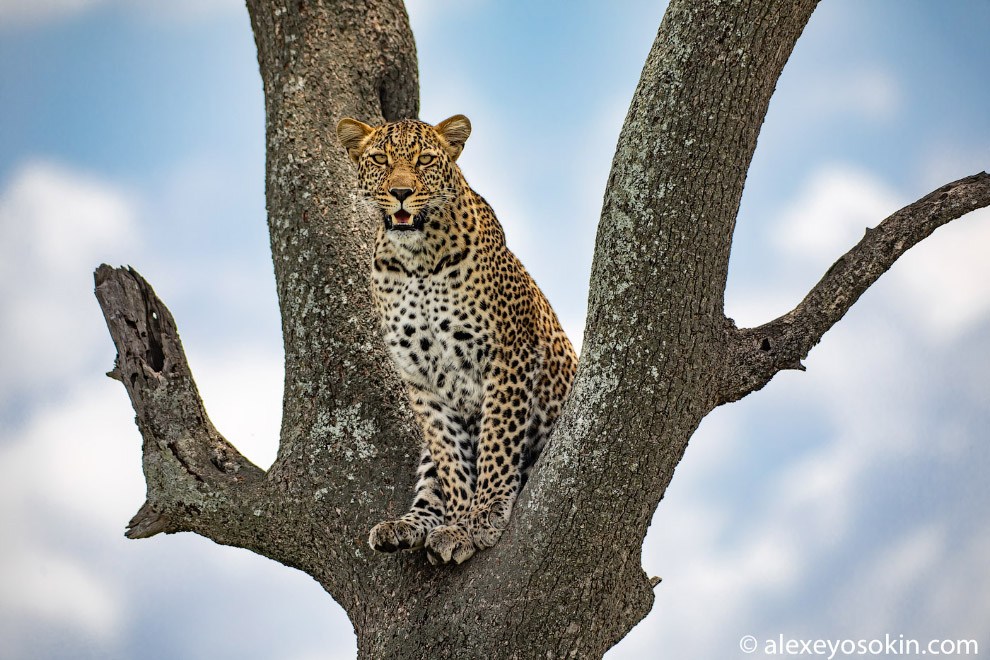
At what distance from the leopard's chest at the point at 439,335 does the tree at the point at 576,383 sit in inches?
13.3

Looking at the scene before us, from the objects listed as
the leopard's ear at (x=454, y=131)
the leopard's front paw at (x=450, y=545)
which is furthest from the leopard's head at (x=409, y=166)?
the leopard's front paw at (x=450, y=545)

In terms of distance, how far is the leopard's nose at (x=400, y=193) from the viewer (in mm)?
6238

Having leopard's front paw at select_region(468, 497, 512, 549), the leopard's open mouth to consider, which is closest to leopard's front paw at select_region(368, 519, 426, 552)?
leopard's front paw at select_region(468, 497, 512, 549)

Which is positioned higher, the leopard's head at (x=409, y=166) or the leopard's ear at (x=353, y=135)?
the leopard's ear at (x=353, y=135)

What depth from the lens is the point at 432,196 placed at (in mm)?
6355

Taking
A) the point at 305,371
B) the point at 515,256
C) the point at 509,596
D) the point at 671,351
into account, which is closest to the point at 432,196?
the point at 515,256

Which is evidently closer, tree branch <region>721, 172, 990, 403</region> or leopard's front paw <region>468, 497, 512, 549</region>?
leopard's front paw <region>468, 497, 512, 549</region>

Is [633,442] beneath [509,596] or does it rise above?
above

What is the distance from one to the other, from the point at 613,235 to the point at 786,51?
47.6 inches

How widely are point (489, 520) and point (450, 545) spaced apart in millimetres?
254

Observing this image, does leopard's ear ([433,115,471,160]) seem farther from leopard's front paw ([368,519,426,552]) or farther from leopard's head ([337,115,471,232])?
leopard's front paw ([368,519,426,552])

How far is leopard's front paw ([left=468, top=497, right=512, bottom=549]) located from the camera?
19.1 feet

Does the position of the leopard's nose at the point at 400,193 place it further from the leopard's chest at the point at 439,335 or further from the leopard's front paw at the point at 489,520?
the leopard's front paw at the point at 489,520

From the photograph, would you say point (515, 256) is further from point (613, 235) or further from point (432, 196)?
point (613, 235)
